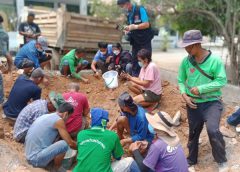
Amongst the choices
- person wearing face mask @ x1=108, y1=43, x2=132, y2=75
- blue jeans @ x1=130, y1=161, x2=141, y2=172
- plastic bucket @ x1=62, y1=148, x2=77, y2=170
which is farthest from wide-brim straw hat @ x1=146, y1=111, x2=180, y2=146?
person wearing face mask @ x1=108, y1=43, x2=132, y2=75

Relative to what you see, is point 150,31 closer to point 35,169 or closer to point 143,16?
point 143,16

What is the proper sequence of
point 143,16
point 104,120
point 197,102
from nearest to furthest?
point 104,120 < point 197,102 < point 143,16

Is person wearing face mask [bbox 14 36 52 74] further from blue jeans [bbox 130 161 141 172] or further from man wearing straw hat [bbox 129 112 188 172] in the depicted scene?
man wearing straw hat [bbox 129 112 188 172]

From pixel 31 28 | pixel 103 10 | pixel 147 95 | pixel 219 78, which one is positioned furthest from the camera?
pixel 103 10

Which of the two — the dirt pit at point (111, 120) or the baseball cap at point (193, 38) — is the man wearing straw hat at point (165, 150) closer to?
the baseball cap at point (193, 38)

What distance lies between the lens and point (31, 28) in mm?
9422

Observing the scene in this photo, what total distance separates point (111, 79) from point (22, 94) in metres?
2.72

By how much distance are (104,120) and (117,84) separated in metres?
3.96

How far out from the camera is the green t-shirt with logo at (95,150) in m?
3.36

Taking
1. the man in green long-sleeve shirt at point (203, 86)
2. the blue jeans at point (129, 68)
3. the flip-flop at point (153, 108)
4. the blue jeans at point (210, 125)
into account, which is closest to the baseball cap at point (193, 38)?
the man in green long-sleeve shirt at point (203, 86)

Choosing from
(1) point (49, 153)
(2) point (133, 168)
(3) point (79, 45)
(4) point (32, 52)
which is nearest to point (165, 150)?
(2) point (133, 168)

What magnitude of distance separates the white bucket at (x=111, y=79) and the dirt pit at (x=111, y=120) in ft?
0.42

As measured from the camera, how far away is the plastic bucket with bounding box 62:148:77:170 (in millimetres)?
4520

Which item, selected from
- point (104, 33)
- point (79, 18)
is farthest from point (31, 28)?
point (104, 33)
